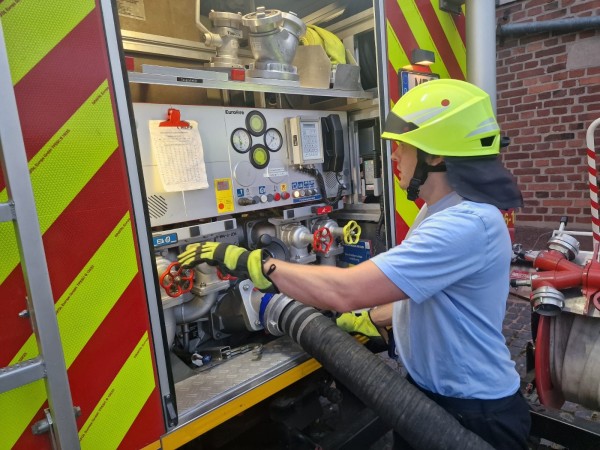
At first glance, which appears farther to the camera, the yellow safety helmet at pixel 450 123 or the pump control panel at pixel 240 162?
the pump control panel at pixel 240 162

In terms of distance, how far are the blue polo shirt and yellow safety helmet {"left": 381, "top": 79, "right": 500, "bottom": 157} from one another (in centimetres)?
20

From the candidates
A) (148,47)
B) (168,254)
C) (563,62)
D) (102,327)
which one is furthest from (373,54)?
(563,62)

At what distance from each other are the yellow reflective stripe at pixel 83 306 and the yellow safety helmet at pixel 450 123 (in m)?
0.98

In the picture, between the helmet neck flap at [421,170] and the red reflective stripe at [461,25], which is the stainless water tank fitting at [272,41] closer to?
the helmet neck flap at [421,170]

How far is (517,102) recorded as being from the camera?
5.52 metres

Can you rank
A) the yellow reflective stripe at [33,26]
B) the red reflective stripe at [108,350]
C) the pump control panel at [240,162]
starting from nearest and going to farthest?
the yellow reflective stripe at [33,26], the red reflective stripe at [108,350], the pump control panel at [240,162]

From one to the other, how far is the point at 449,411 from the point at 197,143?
4.88ft

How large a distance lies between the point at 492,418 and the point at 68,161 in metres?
1.59

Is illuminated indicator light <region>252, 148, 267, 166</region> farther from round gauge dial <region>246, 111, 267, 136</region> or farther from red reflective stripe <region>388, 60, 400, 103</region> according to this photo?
red reflective stripe <region>388, 60, 400, 103</region>

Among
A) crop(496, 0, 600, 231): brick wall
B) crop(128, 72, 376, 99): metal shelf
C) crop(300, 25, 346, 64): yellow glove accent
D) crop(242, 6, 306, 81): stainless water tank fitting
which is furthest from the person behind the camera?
crop(496, 0, 600, 231): brick wall

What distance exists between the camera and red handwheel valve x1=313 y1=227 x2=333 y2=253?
2346 mm

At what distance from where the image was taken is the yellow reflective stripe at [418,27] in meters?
2.30

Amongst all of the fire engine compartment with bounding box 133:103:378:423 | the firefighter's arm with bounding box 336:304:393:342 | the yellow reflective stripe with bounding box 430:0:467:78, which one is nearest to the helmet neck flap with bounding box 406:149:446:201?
the firefighter's arm with bounding box 336:304:393:342

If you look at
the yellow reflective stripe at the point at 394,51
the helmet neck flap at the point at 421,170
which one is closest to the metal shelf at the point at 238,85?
the yellow reflective stripe at the point at 394,51
